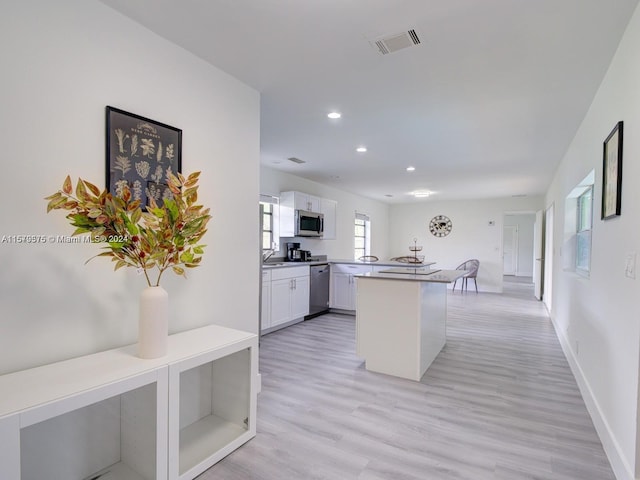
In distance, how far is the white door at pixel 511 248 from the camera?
12375 mm

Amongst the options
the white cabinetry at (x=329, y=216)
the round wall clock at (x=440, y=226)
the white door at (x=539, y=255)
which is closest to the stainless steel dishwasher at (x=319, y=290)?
the white cabinetry at (x=329, y=216)

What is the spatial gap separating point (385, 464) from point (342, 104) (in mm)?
2648

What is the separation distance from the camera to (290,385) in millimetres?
2906

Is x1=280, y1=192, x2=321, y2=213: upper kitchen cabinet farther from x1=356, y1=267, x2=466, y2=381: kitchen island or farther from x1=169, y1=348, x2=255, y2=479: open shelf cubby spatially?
x1=169, y1=348, x2=255, y2=479: open shelf cubby

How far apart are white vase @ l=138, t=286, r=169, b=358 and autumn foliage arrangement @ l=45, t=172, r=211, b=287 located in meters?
0.09

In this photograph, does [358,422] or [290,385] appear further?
[290,385]

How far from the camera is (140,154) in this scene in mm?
→ 1914

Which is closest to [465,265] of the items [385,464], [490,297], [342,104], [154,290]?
[490,297]

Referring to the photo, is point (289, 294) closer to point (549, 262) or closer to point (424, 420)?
point (424, 420)

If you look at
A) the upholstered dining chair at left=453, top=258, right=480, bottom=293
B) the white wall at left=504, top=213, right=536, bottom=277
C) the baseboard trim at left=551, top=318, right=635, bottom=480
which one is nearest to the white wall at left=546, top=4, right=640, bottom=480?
the baseboard trim at left=551, top=318, right=635, bottom=480

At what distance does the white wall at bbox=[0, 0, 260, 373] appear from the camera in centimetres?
146

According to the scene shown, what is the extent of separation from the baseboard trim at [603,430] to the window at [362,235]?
5.52 meters

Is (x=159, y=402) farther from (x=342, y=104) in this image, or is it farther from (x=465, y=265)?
(x=465, y=265)

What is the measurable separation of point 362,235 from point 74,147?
753cm
